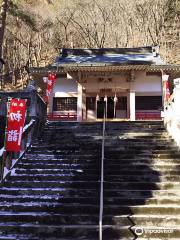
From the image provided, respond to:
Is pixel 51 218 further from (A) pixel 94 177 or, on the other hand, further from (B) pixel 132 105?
(B) pixel 132 105

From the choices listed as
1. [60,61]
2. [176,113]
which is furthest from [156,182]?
[60,61]

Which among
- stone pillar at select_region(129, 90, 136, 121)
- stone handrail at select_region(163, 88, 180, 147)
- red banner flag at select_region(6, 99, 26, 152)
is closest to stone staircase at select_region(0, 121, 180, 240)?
stone handrail at select_region(163, 88, 180, 147)

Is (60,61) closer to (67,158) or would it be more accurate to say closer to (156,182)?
(67,158)

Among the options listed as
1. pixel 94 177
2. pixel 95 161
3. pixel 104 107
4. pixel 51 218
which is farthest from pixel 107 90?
pixel 51 218

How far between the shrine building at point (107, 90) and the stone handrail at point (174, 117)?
261 inches

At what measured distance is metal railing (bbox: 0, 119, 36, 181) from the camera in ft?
28.3

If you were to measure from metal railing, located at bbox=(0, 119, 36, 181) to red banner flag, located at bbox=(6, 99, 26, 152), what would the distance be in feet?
0.84

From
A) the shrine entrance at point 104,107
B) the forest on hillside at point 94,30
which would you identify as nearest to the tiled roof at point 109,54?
the shrine entrance at point 104,107

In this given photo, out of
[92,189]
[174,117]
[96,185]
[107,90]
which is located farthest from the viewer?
[107,90]

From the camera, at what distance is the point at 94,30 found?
40.5m

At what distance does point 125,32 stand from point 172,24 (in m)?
5.43

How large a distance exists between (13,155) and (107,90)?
1200cm

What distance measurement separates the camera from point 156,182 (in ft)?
28.4

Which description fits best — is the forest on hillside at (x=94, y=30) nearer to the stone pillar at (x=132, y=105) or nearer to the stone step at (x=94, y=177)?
the stone pillar at (x=132, y=105)
